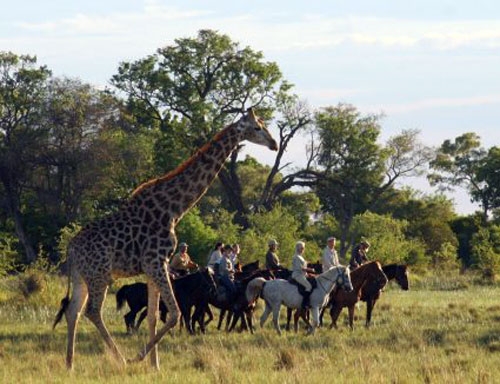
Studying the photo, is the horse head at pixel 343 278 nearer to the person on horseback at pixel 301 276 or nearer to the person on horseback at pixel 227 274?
the person on horseback at pixel 301 276

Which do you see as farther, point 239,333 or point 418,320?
point 418,320

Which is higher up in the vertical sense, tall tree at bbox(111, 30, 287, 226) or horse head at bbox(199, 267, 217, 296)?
tall tree at bbox(111, 30, 287, 226)

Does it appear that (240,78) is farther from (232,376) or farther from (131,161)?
(232,376)

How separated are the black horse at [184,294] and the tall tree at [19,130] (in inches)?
1294

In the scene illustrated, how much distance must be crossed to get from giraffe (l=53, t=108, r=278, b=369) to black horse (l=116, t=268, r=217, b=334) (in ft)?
16.2

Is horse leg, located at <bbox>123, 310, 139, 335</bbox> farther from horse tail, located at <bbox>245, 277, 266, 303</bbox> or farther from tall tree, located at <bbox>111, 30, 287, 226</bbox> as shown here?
tall tree, located at <bbox>111, 30, 287, 226</bbox>

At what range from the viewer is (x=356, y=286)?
23156 mm

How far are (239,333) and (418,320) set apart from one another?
3.99 meters

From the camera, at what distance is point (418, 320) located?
77.6 ft

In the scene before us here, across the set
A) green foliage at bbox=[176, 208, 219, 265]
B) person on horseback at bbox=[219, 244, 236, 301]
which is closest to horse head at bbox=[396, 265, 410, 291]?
person on horseback at bbox=[219, 244, 236, 301]

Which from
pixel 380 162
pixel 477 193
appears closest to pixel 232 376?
pixel 380 162

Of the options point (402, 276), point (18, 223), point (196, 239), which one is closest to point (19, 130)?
point (18, 223)

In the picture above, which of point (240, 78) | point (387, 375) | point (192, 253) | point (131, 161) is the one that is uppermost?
point (240, 78)

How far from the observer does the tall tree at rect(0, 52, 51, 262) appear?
5609 cm
